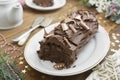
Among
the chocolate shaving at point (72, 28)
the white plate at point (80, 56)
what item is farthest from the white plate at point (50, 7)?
the chocolate shaving at point (72, 28)

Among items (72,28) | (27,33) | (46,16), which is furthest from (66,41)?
(46,16)

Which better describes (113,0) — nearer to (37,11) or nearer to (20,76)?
(37,11)

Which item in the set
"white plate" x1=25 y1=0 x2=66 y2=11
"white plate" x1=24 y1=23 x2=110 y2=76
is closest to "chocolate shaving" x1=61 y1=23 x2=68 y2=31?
"white plate" x1=24 y1=23 x2=110 y2=76

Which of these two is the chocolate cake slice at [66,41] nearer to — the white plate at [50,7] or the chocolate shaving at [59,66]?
the chocolate shaving at [59,66]

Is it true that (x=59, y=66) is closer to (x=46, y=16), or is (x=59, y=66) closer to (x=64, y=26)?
(x=64, y=26)

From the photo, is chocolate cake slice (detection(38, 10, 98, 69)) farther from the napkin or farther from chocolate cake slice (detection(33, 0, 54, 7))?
chocolate cake slice (detection(33, 0, 54, 7))

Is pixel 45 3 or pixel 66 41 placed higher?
pixel 66 41
